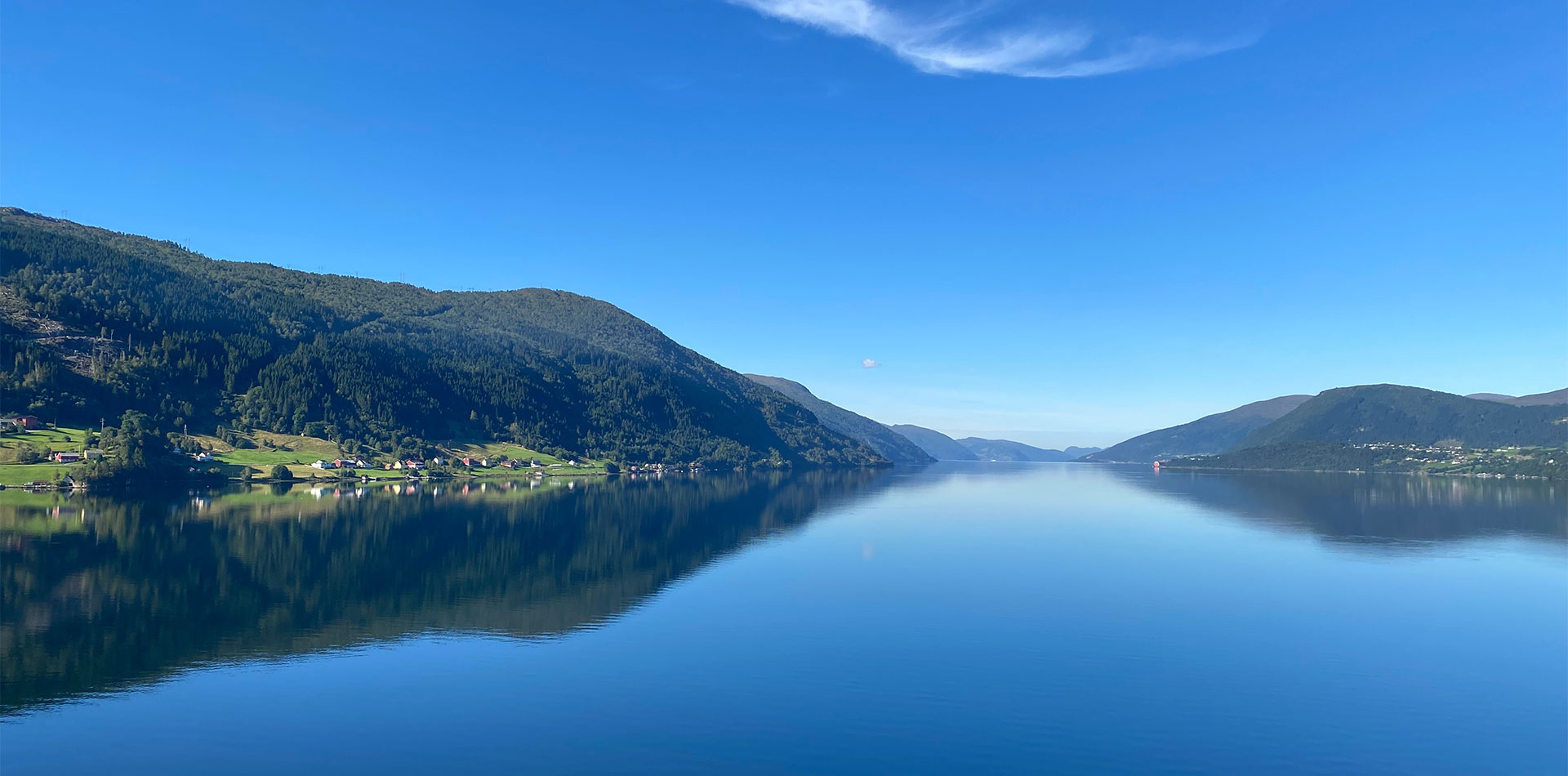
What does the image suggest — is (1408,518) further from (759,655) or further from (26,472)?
(26,472)

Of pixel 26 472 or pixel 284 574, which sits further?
pixel 26 472

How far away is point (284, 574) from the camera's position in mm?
72750

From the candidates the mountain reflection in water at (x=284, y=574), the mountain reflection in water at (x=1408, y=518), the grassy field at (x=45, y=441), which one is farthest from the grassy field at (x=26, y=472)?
the mountain reflection in water at (x=1408, y=518)

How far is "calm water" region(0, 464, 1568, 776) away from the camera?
33.8 metres

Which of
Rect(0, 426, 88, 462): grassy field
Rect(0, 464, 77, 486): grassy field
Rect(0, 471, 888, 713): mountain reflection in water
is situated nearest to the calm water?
Rect(0, 471, 888, 713): mountain reflection in water

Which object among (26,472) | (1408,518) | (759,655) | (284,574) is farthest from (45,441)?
(1408,518)

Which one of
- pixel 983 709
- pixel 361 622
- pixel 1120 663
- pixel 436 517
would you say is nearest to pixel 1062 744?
pixel 983 709

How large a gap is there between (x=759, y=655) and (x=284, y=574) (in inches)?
1953

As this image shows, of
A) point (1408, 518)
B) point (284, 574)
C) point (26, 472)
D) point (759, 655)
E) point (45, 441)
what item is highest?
point (45, 441)

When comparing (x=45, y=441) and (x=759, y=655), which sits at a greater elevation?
(x=45, y=441)

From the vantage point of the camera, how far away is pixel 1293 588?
7538cm

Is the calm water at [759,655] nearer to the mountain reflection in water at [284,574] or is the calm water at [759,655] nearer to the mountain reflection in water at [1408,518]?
the mountain reflection in water at [284,574]

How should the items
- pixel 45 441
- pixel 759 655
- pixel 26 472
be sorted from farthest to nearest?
pixel 45 441, pixel 26 472, pixel 759 655

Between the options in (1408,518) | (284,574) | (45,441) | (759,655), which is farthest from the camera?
Result: (45,441)
